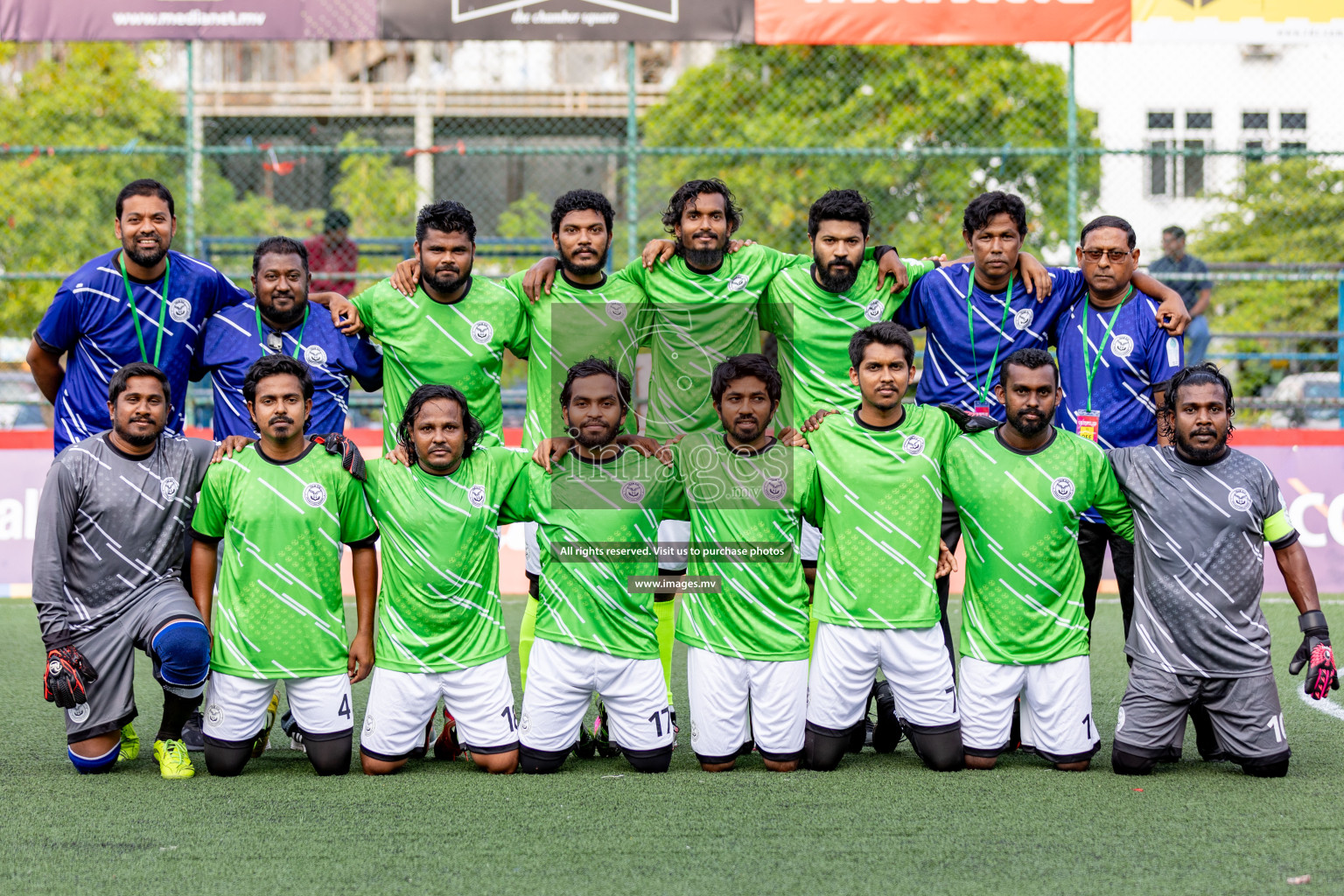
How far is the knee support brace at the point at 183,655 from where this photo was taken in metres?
4.54

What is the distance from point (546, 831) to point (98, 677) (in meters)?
1.87

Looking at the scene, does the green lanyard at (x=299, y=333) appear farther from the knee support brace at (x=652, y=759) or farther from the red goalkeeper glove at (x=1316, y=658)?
the red goalkeeper glove at (x=1316, y=658)

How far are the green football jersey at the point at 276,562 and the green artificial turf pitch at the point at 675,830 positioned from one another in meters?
0.41

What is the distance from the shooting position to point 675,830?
383 cm

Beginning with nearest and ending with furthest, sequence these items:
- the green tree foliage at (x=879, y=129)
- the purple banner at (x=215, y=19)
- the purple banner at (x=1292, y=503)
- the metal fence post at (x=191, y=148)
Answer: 1. the purple banner at (x=1292, y=503)
2. the metal fence post at (x=191, y=148)
3. the purple banner at (x=215, y=19)
4. the green tree foliage at (x=879, y=129)

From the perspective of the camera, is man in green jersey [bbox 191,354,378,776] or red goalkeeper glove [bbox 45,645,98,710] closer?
red goalkeeper glove [bbox 45,645,98,710]

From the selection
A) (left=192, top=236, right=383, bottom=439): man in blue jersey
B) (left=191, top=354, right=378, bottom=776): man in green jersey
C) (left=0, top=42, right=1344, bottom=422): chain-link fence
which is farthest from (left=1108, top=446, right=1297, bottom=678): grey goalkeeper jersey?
(left=0, top=42, right=1344, bottom=422): chain-link fence

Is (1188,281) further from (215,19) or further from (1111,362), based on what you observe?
(215,19)

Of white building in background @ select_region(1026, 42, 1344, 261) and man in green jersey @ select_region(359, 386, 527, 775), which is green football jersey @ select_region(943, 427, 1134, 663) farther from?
white building in background @ select_region(1026, 42, 1344, 261)

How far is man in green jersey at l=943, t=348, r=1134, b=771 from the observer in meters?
4.63

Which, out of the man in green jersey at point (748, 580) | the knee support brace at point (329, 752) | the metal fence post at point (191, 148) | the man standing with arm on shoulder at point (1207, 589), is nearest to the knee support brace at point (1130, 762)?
the man standing with arm on shoulder at point (1207, 589)

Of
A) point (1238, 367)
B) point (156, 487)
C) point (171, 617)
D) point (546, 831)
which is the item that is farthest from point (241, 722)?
point (1238, 367)

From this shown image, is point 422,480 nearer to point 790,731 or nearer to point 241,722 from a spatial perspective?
point 241,722

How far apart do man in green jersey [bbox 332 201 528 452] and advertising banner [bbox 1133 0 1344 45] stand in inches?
259
